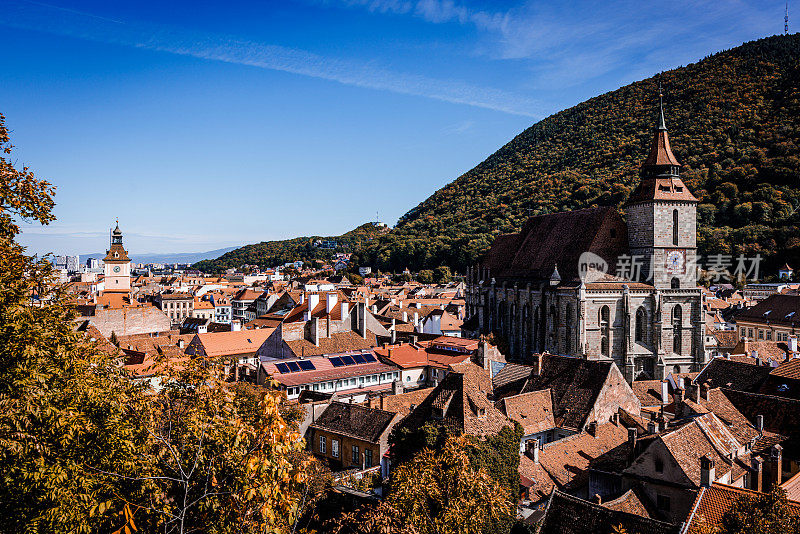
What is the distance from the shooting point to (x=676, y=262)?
5122 cm

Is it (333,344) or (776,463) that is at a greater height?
(333,344)

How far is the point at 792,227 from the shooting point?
11281 cm

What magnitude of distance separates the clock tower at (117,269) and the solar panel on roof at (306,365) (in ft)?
233

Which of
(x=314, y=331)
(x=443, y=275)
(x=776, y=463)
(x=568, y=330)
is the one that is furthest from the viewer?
(x=443, y=275)

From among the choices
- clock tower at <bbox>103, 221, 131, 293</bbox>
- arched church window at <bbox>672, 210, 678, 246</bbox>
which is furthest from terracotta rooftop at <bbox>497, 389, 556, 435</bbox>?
clock tower at <bbox>103, 221, 131, 293</bbox>

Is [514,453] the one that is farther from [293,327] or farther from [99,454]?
[293,327]

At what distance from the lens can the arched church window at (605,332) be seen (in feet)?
160

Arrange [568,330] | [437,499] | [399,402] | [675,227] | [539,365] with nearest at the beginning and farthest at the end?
[437,499]
[399,402]
[539,365]
[568,330]
[675,227]

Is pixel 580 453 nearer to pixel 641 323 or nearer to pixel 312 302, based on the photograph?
pixel 641 323

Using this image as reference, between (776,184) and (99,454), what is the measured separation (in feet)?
467

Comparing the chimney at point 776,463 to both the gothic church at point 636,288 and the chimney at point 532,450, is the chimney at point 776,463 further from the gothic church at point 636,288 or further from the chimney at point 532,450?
the gothic church at point 636,288

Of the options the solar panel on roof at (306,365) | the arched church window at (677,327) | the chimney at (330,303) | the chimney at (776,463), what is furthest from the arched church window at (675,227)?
the solar panel on roof at (306,365)

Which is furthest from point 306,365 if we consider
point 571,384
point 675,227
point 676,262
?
point 675,227

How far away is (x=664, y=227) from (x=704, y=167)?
102 metres
